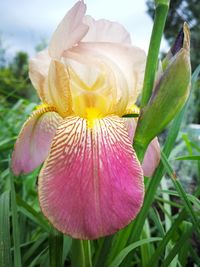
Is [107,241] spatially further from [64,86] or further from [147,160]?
[64,86]

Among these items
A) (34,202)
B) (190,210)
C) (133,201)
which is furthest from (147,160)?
(34,202)

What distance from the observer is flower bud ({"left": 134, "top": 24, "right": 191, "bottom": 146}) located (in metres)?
0.61

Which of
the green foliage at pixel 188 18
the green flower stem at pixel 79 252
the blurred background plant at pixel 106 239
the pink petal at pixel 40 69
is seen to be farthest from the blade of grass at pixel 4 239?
the green foliage at pixel 188 18

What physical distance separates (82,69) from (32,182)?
69 centimetres

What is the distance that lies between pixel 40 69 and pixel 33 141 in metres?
0.14

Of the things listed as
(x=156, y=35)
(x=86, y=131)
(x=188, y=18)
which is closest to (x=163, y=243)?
(x=86, y=131)

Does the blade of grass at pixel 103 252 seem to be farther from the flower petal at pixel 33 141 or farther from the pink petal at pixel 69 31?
the pink petal at pixel 69 31

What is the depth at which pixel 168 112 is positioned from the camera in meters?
0.63

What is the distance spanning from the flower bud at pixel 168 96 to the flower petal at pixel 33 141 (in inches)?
8.3

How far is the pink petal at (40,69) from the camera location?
75cm

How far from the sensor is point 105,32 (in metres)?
0.72

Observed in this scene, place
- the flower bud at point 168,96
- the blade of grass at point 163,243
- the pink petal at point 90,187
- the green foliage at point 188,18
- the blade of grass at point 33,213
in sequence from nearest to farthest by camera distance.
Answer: the pink petal at point 90,187 → the flower bud at point 168,96 → the blade of grass at point 163,243 → the blade of grass at point 33,213 → the green foliage at point 188,18

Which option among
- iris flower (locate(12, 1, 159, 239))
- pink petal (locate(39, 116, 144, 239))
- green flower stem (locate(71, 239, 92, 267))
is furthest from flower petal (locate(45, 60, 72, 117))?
green flower stem (locate(71, 239, 92, 267))

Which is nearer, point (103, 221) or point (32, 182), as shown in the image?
point (103, 221)
